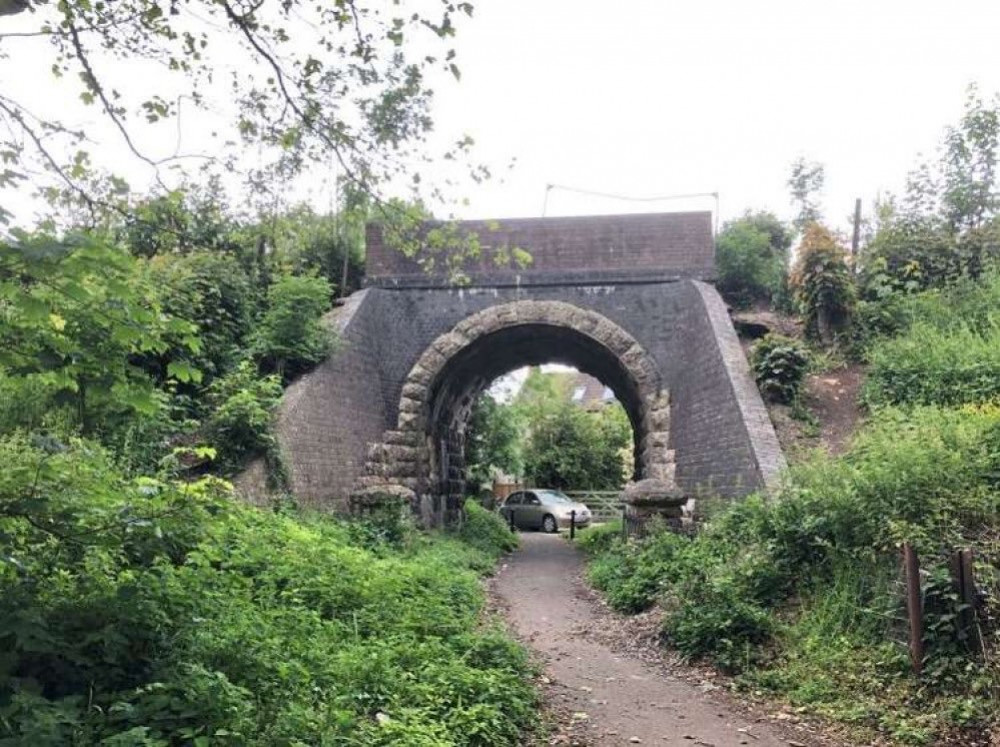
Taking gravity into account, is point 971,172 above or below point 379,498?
above

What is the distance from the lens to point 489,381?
19.4m

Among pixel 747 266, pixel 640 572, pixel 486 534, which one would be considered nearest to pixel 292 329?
pixel 640 572

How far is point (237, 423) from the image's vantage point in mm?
9672

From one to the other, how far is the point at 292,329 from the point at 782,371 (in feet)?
25.0

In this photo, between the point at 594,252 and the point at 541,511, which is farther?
the point at 541,511

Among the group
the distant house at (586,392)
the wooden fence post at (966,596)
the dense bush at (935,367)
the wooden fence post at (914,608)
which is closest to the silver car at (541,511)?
the dense bush at (935,367)

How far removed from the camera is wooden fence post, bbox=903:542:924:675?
17.0 ft

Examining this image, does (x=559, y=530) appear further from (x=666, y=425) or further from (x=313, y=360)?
(x=313, y=360)

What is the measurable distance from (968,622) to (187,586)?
510 centimetres

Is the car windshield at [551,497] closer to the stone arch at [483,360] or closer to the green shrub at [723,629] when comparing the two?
the stone arch at [483,360]

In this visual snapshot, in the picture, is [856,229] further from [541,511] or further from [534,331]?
[541,511]

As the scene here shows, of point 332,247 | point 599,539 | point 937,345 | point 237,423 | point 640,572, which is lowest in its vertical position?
point 599,539

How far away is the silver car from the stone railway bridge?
7.56 m

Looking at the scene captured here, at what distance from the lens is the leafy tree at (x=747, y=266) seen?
50.5 ft
